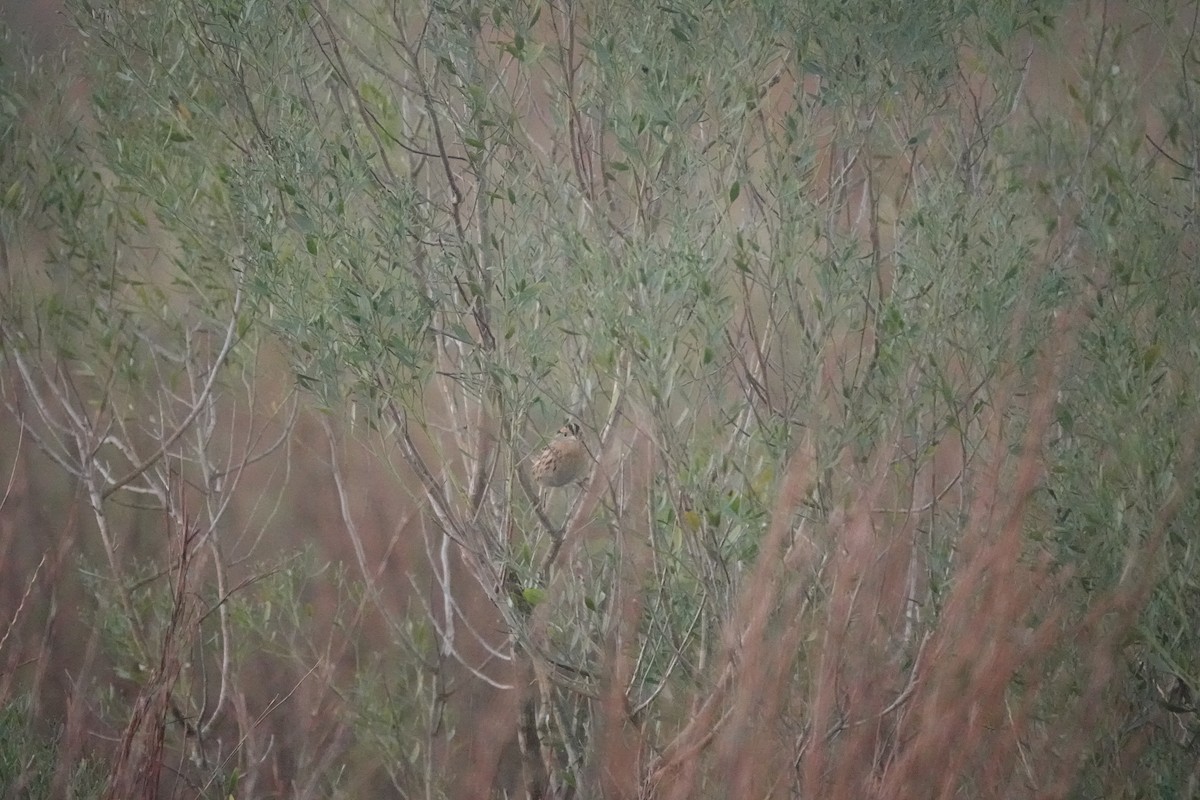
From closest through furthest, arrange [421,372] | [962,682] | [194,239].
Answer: [962,682] < [421,372] < [194,239]

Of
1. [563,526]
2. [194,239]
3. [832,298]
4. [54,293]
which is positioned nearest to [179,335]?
[54,293]

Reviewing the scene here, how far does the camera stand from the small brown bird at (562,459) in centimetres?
228

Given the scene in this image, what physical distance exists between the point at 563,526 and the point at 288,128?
1.10 m

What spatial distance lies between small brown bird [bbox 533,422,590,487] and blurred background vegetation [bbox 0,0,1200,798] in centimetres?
6

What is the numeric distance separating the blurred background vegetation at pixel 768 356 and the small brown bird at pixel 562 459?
63mm

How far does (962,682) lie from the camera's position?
Answer: 166 centimetres

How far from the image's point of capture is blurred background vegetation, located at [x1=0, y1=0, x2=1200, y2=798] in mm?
1805

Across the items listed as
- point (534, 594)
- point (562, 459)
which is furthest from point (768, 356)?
point (534, 594)

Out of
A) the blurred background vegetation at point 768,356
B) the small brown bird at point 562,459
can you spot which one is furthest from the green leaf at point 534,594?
the small brown bird at point 562,459

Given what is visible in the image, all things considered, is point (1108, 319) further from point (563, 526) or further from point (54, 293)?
point (54, 293)

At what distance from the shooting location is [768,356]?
2.42 metres

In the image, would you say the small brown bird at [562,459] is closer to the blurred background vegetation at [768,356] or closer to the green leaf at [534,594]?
the blurred background vegetation at [768,356]

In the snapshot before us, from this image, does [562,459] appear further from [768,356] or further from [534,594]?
[768,356]

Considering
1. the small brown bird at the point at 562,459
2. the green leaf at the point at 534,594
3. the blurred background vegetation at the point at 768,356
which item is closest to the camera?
the blurred background vegetation at the point at 768,356
